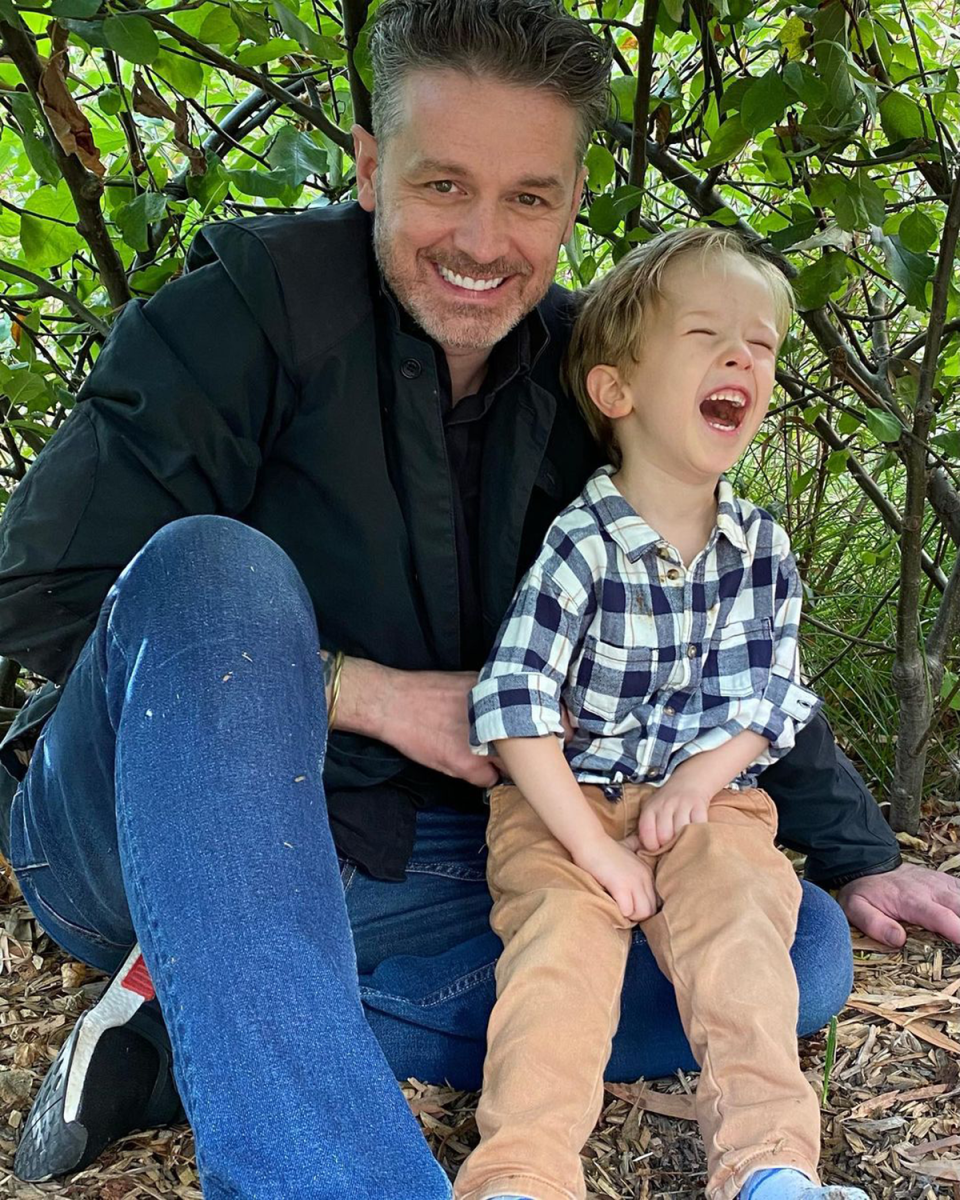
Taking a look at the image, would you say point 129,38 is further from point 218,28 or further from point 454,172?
point 454,172

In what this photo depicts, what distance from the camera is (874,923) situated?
215 centimetres

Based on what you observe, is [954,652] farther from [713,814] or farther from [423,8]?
[423,8]

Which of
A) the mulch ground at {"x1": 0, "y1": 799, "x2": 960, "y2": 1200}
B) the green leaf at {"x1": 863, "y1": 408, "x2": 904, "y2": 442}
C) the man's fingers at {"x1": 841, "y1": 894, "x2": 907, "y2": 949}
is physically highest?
the green leaf at {"x1": 863, "y1": 408, "x2": 904, "y2": 442}

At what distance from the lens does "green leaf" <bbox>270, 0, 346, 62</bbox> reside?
1719 millimetres

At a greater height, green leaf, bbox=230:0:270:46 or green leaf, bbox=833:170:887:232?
green leaf, bbox=230:0:270:46

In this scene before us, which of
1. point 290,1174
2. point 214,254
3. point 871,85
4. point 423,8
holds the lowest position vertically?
point 290,1174

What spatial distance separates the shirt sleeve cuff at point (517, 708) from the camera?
1806 millimetres

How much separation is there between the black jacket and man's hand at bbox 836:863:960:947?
0.21 metres

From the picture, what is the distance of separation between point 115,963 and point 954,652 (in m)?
1.83

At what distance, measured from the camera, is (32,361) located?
7.20 ft

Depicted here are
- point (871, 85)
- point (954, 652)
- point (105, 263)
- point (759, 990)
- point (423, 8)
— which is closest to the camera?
point (759, 990)

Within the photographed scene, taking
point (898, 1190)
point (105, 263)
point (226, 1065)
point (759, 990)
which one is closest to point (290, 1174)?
point (226, 1065)

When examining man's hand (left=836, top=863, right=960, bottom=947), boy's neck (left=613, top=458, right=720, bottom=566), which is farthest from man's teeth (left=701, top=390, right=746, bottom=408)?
man's hand (left=836, top=863, right=960, bottom=947)

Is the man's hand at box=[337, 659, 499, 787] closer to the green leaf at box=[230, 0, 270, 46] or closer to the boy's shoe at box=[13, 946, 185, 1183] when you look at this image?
the boy's shoe at box=[13, 946, 185, 1183]
